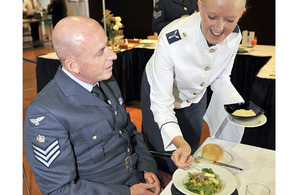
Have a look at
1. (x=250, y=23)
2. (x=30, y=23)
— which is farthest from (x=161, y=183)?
(x=30, y=23)

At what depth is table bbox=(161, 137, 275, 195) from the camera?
1257mm

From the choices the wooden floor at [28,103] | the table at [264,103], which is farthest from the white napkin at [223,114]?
the wooden floor at [28,103]

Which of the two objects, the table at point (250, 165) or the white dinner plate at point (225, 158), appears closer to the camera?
the table at point (250, 165)

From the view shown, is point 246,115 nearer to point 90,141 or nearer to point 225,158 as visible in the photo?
point 225,158

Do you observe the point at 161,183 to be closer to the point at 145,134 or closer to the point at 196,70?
the point at 145,134

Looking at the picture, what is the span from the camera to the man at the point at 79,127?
1.25 metres

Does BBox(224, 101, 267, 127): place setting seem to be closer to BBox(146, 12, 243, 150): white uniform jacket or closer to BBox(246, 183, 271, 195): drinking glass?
BBox(146, 12, 243, 150): white uniform jacket

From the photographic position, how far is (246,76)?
12.6 ft

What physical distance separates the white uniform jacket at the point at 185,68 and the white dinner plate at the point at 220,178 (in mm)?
243

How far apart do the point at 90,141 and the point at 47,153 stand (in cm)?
21

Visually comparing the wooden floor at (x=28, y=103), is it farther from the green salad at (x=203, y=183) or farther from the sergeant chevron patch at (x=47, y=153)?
the green salad at (x=203, y=183)

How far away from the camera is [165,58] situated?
1.62 m
